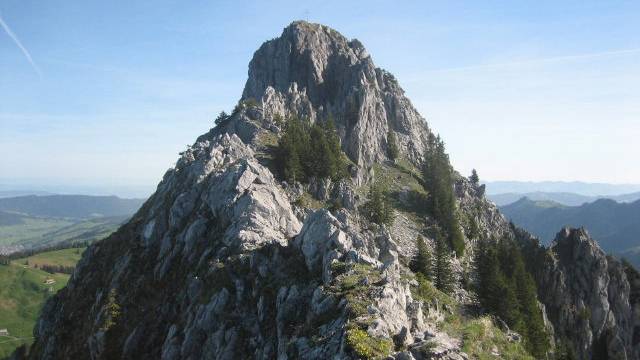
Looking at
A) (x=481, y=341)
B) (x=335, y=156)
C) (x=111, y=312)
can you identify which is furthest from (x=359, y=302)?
(x=335, y=156)

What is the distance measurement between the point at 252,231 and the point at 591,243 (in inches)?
4037

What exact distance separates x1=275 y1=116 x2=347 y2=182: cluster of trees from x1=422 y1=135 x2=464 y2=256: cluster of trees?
837 inches

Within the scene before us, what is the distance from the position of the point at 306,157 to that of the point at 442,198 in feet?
106

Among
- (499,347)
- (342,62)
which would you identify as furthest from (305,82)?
(499,347)

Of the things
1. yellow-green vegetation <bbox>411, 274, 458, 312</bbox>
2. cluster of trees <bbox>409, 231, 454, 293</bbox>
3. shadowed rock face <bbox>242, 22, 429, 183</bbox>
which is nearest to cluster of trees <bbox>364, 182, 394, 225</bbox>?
cluster of trees <bbox>409, 231, 454, 293</bbox>

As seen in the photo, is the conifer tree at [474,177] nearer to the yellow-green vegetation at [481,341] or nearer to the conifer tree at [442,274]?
the conifer tree at [442,274]

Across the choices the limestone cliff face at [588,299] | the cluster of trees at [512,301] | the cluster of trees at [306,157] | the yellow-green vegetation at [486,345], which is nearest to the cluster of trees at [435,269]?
the cluster of trees at [512,301]

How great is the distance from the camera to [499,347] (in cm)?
3803

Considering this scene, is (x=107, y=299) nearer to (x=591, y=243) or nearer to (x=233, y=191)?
(x=233, y=191)

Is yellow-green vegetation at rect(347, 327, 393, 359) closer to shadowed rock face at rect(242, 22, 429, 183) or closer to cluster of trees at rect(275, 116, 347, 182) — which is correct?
cluster of trees at rect(275, 116, 347, 182)

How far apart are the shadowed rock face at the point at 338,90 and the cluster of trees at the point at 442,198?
1244 cm

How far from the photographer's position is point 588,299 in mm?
110062

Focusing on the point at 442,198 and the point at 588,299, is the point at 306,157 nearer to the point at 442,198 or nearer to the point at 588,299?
the point at 442,198

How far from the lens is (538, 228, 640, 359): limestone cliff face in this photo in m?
103
